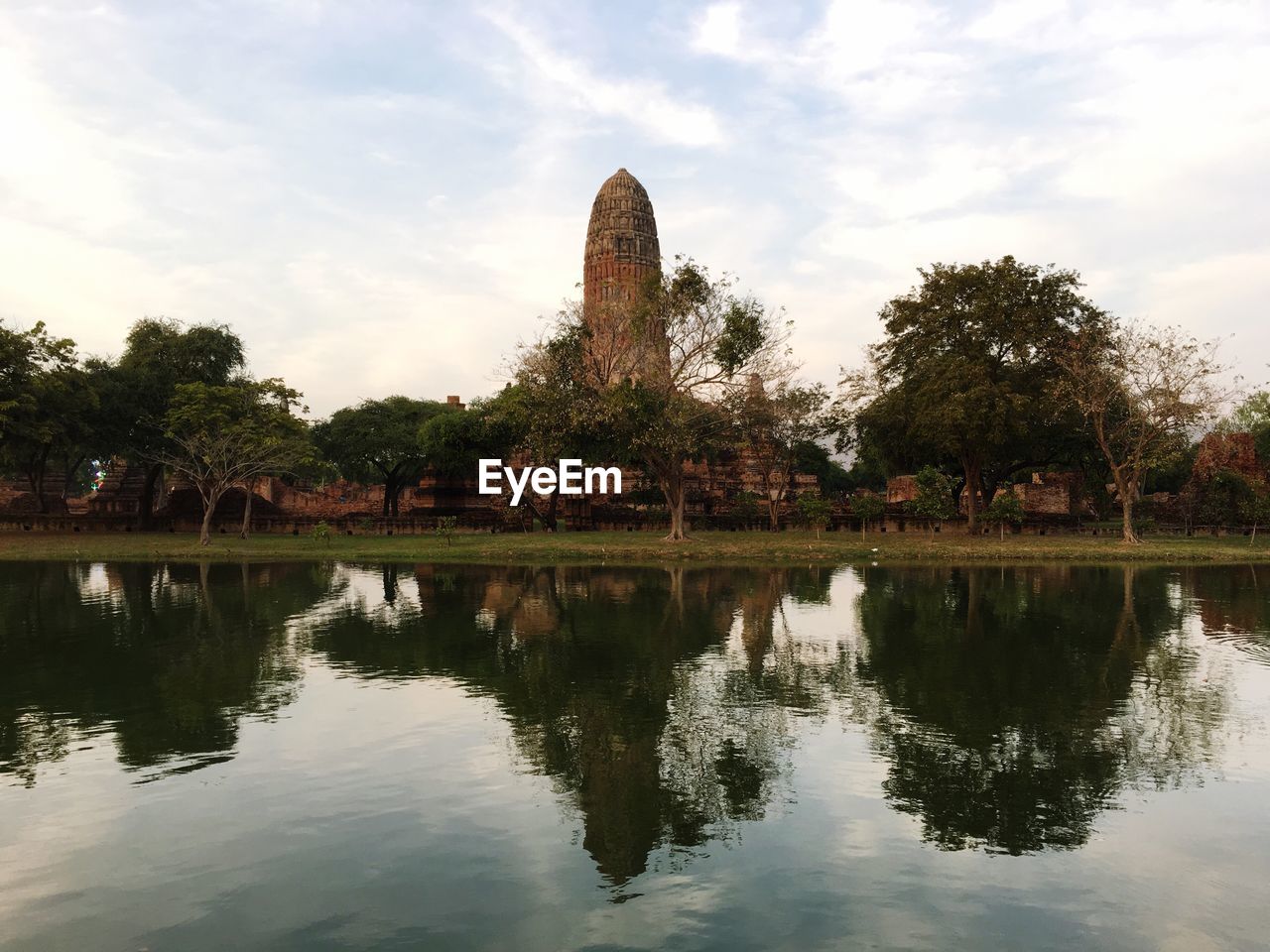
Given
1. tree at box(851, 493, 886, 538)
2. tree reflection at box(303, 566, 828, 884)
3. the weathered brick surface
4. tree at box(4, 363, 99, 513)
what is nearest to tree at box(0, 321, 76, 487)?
tree at box(4, 363, 99, 513)

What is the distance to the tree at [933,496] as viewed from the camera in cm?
3384

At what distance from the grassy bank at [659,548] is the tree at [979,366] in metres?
4.28

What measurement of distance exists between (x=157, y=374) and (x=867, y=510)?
104ft

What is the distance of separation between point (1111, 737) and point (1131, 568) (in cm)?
1999

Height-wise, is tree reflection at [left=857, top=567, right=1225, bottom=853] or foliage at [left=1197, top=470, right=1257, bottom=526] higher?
foliage at [left=1197, top=470, right=1257, bottom=526]

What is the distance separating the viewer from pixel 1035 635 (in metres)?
13.3

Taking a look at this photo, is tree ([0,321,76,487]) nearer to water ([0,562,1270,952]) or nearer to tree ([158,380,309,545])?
tree ([158,380,309,545])

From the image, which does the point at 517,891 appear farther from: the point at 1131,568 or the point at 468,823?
the point at 1131,568

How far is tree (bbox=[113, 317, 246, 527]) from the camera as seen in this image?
128ft

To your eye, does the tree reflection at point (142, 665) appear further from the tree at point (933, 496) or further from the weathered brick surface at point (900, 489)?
the weathered brick surface at point (900, 489)

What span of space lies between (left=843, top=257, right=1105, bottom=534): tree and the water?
20970 mm

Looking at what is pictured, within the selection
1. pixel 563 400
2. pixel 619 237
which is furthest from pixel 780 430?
Answer: pixel 619 237
